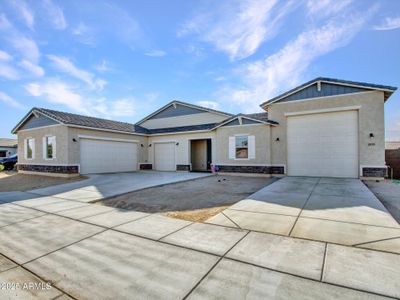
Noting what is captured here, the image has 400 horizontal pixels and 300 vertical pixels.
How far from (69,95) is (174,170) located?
32.9ft

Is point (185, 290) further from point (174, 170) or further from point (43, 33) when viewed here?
point (174, 170)

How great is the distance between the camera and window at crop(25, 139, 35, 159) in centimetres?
1633

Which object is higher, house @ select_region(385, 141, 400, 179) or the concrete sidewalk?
house @ select_region(385, 141, 400, 179)

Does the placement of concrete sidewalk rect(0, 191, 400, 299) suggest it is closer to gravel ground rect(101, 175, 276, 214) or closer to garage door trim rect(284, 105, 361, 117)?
gravel ground rect(101, 175, 276, 214)

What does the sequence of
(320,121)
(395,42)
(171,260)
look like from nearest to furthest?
(171,260)
(395,42)
(320,121)

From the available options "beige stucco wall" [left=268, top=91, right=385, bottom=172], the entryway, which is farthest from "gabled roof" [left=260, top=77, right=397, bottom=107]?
the entryway

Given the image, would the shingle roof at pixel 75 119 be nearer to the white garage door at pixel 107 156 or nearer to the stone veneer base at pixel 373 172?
the white garage door at pixel 107 156

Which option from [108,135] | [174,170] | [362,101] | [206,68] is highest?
[206,68]

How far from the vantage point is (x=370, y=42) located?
32.7 ft

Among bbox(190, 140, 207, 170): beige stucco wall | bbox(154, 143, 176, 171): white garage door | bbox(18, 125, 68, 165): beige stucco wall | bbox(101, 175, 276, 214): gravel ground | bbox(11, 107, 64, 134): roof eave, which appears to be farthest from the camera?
bbox(190, 140, 207, 170): beige stucco wall

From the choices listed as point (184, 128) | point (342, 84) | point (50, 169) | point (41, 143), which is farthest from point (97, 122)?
point (342, 84)

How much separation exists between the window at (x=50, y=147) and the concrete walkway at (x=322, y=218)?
1356 centimetres

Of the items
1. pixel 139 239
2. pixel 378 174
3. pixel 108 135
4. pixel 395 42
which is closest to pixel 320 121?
pixel 378 174

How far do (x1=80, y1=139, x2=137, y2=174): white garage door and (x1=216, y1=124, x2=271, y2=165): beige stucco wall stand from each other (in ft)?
23.9
